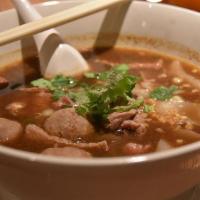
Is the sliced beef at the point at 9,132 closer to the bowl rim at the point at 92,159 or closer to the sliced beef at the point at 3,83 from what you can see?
the sliced beef at the point at 3,83

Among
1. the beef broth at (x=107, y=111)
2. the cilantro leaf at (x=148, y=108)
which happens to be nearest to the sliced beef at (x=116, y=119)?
the beef broth at (x=107, y=111)

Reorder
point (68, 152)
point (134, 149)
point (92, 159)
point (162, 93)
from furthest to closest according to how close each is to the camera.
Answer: point (162, 93), point (134, 149), point (68, 152), point (92, 159)

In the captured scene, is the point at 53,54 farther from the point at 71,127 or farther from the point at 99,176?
the point at 99,176

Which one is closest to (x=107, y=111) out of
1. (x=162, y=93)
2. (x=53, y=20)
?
(x=162, y=93)

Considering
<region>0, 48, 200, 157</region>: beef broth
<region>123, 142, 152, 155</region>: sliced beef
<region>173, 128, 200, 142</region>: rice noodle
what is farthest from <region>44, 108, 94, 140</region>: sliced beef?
<region>173, 128, 200, 142</region>: rice noodle

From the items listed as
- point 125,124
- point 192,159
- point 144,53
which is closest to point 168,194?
point 192,159

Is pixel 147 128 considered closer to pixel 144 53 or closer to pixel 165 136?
pixel 165 136
